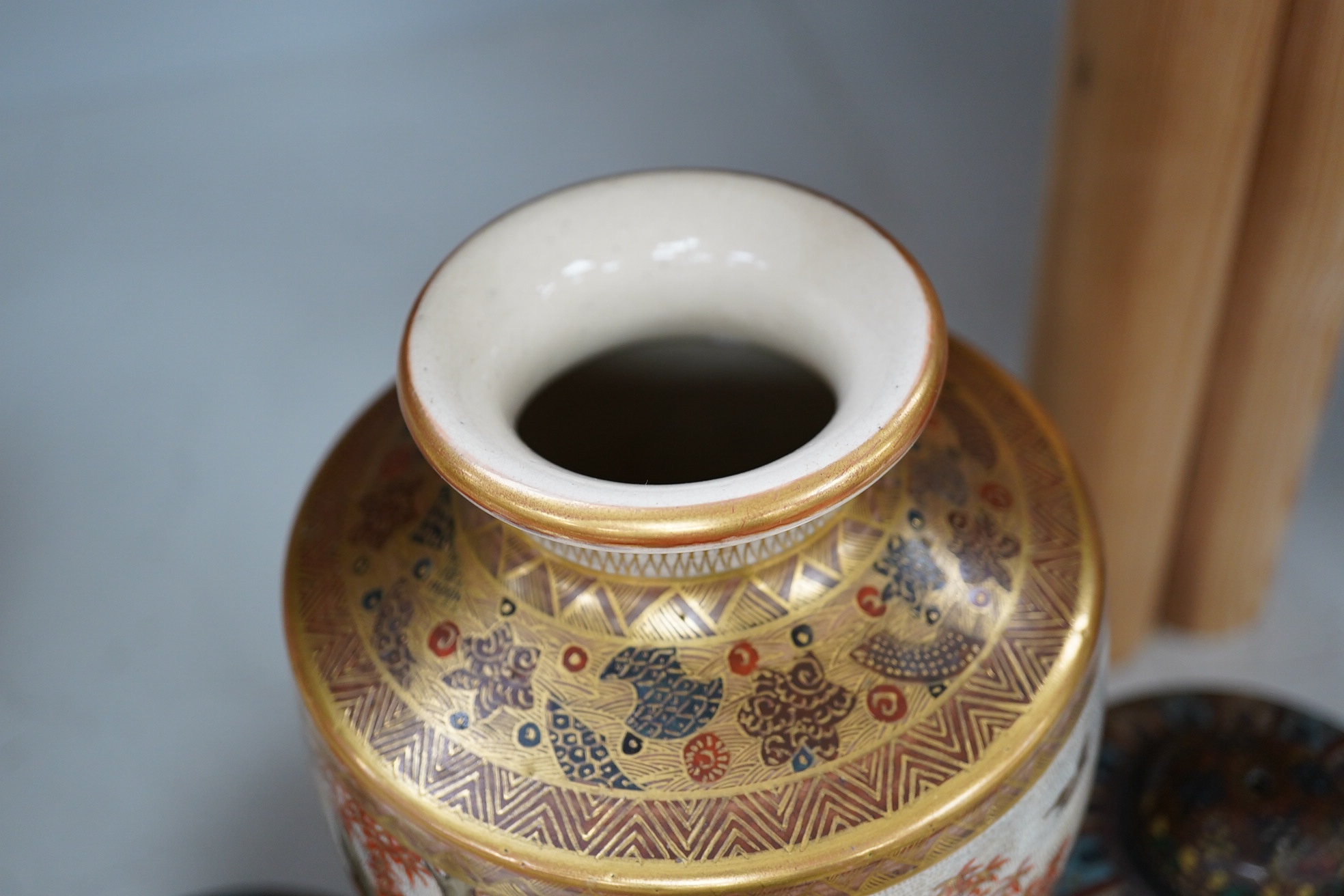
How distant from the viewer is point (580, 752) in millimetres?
854

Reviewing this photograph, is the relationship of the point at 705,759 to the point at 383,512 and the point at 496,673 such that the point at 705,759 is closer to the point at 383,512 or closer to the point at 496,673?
the point at 496,673

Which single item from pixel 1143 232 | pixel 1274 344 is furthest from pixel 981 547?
pixel 1274 344

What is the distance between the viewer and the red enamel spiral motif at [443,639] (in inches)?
35.7

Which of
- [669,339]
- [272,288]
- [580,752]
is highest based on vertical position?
[669,339]

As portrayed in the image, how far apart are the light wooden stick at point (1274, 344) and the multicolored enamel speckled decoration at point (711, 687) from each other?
20.0 inches

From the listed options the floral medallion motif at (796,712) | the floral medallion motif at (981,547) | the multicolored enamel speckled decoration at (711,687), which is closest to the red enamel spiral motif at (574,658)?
the multicolored enamel speckled decoration at (711,687)

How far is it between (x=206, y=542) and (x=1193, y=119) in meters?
1.39

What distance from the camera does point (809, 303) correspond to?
950mm

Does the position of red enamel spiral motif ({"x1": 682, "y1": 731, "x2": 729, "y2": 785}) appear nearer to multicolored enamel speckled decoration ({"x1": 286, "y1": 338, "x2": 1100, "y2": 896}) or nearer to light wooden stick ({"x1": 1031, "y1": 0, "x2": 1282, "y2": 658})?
multicolored enamel speckled decoration ({"x1": 286, "y1": 338, "x2": 1100, "y2": 896})

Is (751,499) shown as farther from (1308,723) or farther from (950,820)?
(1308,723)

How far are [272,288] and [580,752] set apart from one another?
63.0 inches

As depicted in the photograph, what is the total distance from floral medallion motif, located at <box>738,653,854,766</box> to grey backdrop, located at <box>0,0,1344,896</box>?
0.95 m

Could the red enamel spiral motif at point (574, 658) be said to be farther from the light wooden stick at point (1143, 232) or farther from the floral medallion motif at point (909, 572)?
the light wooden stick at point (1143, 232)

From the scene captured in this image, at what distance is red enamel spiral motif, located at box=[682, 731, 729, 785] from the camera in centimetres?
84
